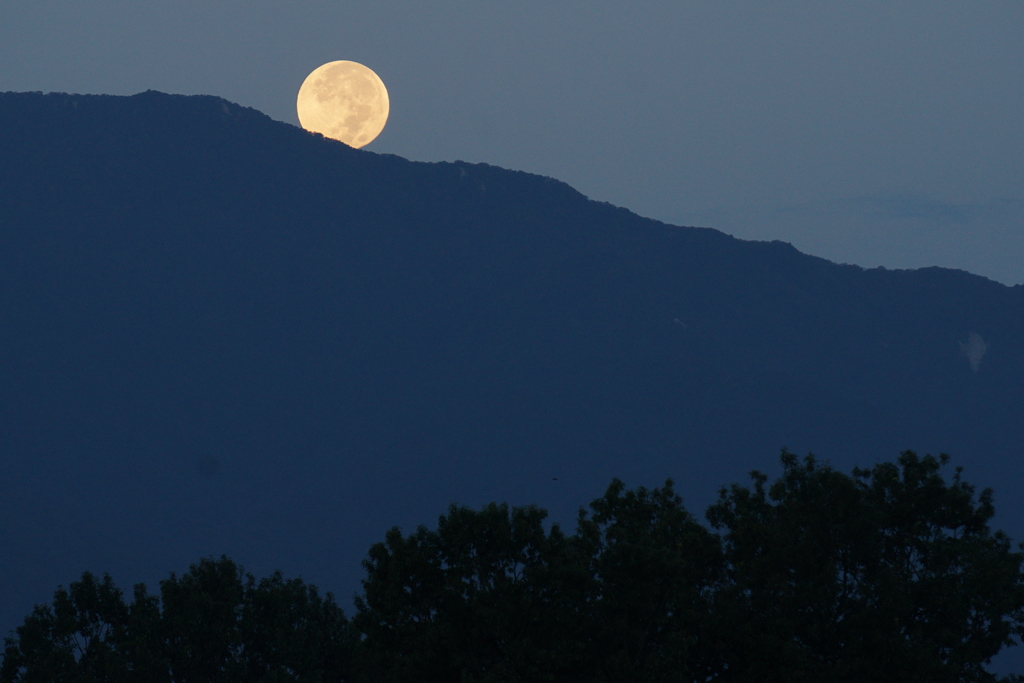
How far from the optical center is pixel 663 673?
76.2ft

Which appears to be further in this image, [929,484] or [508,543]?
[929,484]

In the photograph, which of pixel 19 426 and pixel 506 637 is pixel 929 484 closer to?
pixel 506 637

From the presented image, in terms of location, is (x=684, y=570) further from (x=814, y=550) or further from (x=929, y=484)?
(x=929, y=484)

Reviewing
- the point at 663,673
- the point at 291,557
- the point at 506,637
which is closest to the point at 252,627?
the point at 506,637

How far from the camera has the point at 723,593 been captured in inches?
990

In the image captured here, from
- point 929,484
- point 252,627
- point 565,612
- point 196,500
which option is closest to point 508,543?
point 565,612

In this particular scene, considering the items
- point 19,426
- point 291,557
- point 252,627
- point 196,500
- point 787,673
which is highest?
point 19,426

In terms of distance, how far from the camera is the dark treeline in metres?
23.3

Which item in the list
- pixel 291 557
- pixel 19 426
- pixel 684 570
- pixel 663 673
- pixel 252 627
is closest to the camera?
pixel 663 673

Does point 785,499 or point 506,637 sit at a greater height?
point 785,499

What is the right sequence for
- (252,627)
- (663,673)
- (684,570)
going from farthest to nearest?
(252,627)
(684,570)
(663,673)

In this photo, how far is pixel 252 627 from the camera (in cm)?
3559

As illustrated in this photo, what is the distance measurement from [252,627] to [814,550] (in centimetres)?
2086

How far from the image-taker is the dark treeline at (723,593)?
2330 cm
